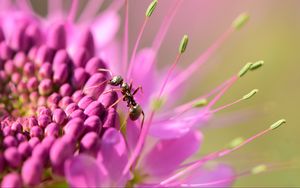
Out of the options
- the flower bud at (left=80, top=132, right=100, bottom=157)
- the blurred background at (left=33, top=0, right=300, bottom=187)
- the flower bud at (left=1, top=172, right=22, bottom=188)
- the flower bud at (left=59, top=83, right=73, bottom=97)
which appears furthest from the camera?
the blurred background at (left=33, top=0, right=300, bottom=187)

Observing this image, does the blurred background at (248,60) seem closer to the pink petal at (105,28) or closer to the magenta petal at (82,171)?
the pink petal at (105,28)

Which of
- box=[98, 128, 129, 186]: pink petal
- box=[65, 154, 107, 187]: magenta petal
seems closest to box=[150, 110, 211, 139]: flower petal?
box=[98, 128, 129, 186]: pink petal

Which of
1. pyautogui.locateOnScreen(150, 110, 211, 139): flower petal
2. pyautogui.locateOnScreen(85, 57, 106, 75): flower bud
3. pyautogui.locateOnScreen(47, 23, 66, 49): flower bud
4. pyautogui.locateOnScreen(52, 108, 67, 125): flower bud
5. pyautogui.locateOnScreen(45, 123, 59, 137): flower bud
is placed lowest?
pyautogui.locateOnScreen(45, 123, 59, 137): flower bud

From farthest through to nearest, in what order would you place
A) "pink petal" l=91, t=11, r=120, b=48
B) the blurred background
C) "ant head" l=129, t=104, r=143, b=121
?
the blurred background
"pink petal" l=91, t=11, r=120, b=48
"ant head" l=129, t=104, r=143, b=121

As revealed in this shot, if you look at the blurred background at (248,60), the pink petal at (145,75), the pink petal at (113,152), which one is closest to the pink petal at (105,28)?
the pink petal at (145,75)

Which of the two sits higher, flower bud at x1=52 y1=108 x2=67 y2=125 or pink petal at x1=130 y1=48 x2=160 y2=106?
pink petal at x1=130 y1=48 x2=160 y2=106

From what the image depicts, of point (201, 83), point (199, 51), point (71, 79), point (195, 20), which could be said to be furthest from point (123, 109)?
point (195, 20)

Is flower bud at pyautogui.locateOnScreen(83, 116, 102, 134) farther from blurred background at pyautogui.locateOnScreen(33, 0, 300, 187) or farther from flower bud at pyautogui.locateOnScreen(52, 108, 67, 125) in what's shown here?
blurred background at pyautogui.locateOnScreen(33, 0, 300, 187)

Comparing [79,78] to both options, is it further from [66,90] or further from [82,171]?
[82,171]
